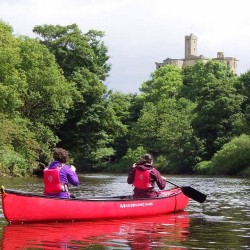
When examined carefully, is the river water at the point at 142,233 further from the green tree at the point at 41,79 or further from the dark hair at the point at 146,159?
the green tree at the point at 41,79

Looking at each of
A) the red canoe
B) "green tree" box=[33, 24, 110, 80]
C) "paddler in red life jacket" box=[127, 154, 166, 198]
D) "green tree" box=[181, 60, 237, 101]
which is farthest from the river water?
"green tree" box=[181, 60, 237, 101]

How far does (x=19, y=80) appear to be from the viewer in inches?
1700

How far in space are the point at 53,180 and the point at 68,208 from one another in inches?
29.3

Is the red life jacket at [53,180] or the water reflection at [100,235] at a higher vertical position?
the red life jacket at [53,180]

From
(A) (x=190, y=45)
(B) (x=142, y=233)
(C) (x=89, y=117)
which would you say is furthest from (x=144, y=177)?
(A) (x=190, y=45)

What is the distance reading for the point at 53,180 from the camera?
15078mm

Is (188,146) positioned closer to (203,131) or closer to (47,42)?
(203,131)

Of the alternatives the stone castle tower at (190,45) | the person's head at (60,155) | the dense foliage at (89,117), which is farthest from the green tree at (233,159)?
the stone castle tower at (190,45)

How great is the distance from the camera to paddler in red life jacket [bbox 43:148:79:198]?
14969mm

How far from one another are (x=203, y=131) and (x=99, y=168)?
1752 cm

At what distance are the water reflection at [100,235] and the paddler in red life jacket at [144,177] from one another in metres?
1.23

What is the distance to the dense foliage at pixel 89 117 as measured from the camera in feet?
143

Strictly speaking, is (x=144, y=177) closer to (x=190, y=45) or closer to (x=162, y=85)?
(x=162, y=85)

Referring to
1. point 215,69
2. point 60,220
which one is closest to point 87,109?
point 60,220
